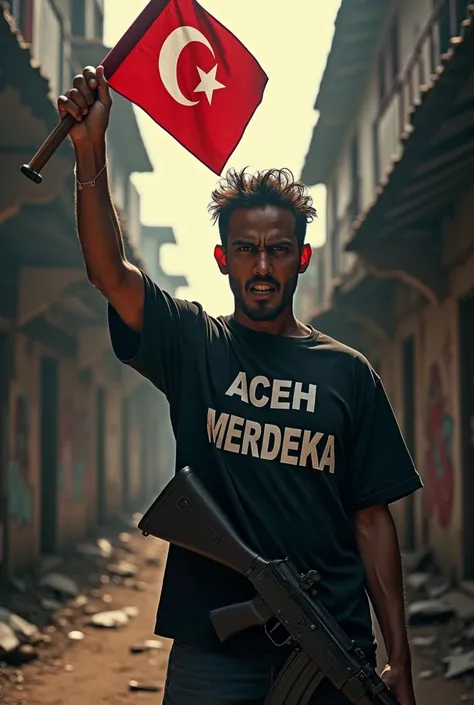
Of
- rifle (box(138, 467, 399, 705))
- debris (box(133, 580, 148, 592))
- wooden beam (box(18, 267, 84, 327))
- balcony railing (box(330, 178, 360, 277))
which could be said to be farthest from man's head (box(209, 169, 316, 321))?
balcony railing (box(330, 178, 360, 277))

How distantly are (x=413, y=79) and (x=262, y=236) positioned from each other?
988cm

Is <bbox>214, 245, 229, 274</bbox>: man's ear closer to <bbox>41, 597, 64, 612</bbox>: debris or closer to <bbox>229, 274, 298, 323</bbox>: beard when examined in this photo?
<bbox>229, 274, 298, 323</bbox>: beard

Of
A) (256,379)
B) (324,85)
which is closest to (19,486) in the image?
(256,379)

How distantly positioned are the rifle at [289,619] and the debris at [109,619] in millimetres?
6598

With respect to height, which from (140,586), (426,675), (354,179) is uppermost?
(354,179)

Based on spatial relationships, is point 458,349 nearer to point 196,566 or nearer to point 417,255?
point 417,255

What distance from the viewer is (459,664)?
21.7 feet

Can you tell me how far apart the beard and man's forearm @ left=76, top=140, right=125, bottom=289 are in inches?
13.0

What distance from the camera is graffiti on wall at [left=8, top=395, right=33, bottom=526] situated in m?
10.7

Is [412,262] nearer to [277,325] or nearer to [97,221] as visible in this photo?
[277,325]

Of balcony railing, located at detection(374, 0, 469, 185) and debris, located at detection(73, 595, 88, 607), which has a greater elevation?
balcony railing, located at detection(374, 0, 469, 185)

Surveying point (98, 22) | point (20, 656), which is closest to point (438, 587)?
point (20, 656)

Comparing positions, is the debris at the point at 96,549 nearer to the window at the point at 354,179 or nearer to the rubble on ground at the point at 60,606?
the rubble on ground at the point at 60,606

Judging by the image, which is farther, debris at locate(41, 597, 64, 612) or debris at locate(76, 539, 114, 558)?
debris at locate(76, 539, 114, 558)
